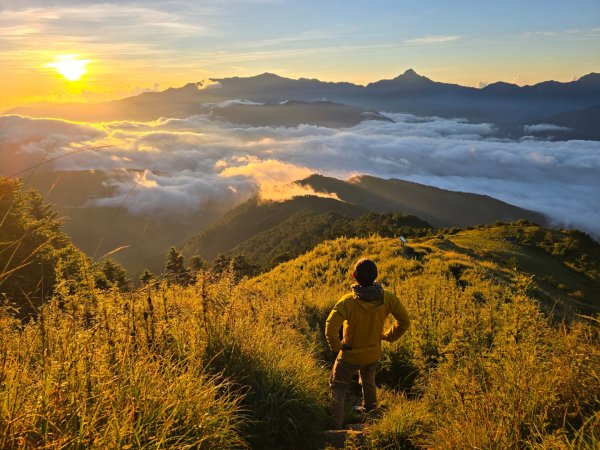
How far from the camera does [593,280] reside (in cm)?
2745

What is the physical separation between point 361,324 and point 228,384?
6.25 feet

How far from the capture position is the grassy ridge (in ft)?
9.02

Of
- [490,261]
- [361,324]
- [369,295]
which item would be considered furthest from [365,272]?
[490,261]

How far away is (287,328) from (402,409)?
2756mm

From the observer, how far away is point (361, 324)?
5.25 meters

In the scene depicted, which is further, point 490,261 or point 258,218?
point 258,218

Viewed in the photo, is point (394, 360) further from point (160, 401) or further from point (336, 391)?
point (160, 401)

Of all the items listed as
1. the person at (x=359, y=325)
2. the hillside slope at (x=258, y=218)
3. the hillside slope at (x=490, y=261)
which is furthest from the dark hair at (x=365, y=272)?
the hillside slope at (x=258, y=218)

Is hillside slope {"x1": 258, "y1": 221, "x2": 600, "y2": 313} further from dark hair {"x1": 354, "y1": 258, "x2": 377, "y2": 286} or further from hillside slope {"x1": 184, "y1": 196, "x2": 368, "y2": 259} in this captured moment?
hillside slope {"x1": 184, "y1": 196, "x2": 368, "y2": 259}

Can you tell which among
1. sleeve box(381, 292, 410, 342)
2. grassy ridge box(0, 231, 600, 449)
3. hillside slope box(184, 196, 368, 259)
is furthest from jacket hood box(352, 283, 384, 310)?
hillside slope box(184, 196, 368, 259)

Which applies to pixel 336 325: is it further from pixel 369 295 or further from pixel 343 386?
pixel 343 386

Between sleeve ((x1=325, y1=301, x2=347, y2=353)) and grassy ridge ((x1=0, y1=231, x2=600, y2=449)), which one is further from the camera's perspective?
sleeve ((x1=325, y1=301, x2=347, y2=353))

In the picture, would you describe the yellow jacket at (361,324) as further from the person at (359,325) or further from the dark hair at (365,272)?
the dark hair at (365,272)

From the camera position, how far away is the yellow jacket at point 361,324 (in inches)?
206
